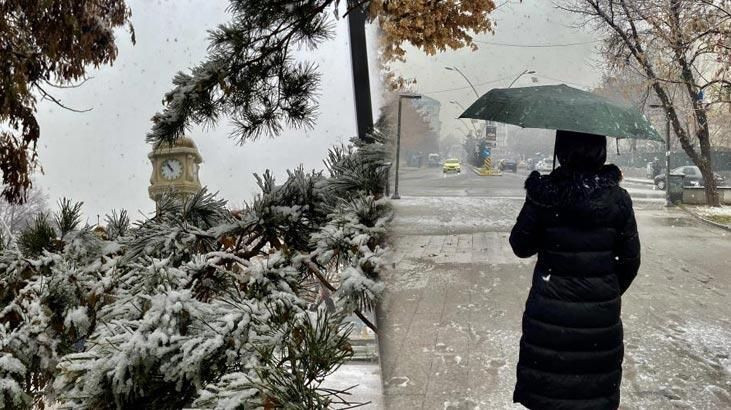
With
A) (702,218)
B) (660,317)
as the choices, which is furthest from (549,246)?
(702,218)

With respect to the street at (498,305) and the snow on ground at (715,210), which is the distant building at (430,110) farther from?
the snow on ground at (715,210)

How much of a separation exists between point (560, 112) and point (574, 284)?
35 cm

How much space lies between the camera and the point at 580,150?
95 cm

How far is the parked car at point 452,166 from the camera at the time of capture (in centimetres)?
97

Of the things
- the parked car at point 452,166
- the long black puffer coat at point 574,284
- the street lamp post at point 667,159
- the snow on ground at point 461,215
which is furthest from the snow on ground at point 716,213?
the parked car at point 452,166

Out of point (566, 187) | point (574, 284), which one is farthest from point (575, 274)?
point (566, 187)

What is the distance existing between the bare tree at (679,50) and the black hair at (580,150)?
0.81 feet

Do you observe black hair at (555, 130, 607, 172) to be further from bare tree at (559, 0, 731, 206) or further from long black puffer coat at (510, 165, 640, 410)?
bare tree at (559, 0, 731, 206)

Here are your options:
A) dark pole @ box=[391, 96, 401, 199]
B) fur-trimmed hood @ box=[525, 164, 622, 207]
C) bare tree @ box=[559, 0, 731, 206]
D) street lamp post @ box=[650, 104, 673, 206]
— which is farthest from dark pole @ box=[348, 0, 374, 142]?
street lamp post @ box=[650, 104, 673, 206]

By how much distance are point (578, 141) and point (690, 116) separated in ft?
1.35

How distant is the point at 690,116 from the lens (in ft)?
3.82

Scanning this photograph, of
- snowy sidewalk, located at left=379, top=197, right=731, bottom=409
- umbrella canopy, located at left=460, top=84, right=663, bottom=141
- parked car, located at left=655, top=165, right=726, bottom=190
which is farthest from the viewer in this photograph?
parked car, located at left=655, top=165, right=726, bottom=190

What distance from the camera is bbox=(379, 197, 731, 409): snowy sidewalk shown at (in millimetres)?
1053

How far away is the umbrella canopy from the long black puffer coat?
13cm
